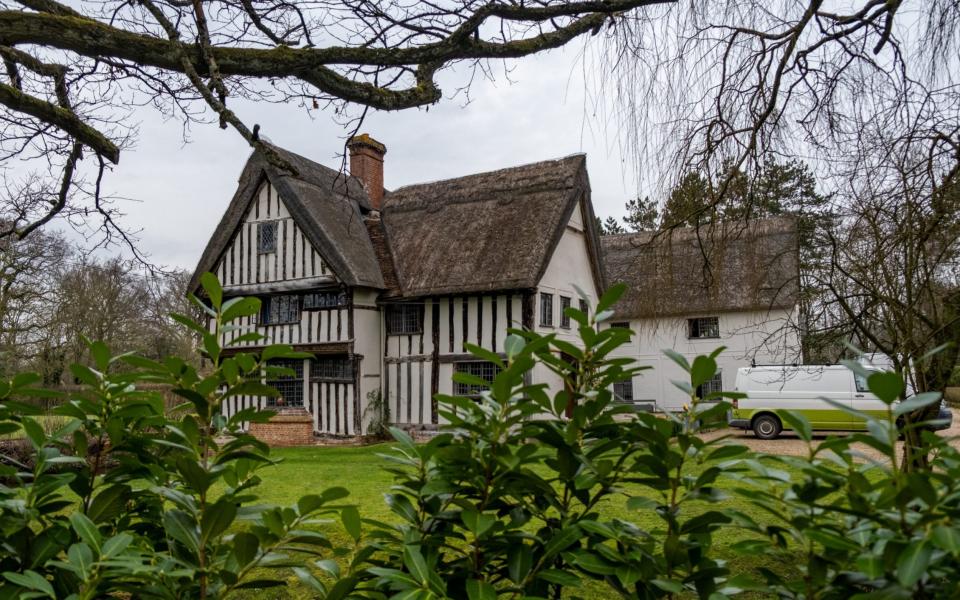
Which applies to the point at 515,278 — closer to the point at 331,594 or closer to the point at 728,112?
the point at 728,112

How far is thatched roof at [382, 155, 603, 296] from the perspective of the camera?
55.9 feet

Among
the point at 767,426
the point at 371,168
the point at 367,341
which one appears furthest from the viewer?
the point at 371,168

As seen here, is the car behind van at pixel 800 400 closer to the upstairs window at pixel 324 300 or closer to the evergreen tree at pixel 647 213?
the upstairs window at pixel 324 300

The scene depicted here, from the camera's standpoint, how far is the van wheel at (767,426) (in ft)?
59.5

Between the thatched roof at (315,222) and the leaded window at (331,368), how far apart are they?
229 centimetres

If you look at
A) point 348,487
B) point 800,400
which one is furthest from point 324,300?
point 800,400

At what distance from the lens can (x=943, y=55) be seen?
3.00 m

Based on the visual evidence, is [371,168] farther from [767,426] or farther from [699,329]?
[767,426]

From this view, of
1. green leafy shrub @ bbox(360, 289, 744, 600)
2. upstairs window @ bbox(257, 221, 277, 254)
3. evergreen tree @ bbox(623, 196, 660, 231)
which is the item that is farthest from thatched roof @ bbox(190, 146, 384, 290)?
green leafy shrub @ bbox(360, 289, 744, 600)

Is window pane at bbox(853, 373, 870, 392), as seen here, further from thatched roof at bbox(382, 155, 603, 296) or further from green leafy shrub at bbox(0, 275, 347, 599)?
thatched roof at bbox(382, 155, 603, 296)

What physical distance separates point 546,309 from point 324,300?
617 centimetres

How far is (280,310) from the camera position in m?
18.7

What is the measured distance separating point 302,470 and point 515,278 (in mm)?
7584

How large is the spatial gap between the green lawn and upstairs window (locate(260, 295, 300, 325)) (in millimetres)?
3934
